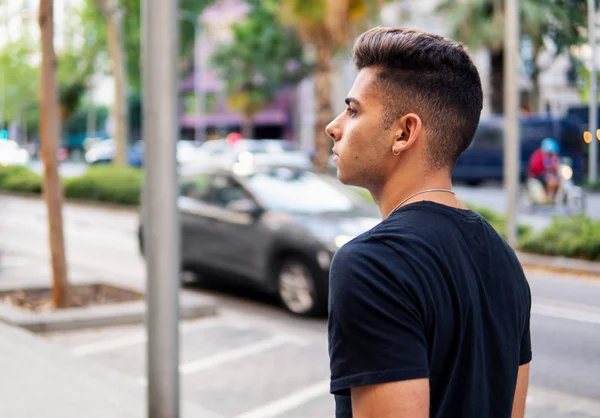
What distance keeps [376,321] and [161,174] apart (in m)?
3.08

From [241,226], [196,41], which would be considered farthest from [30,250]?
[196,41]

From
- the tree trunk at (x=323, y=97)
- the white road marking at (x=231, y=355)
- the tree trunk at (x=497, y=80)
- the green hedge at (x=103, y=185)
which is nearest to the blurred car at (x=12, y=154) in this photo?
the green hedge at (x=103, y=185)

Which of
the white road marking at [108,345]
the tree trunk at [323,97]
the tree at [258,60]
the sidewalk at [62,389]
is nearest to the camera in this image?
the sidewalk at [62,389]

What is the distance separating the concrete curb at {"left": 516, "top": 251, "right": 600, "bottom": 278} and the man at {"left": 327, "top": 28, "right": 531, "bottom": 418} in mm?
9455

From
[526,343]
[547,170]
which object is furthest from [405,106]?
[547,170]

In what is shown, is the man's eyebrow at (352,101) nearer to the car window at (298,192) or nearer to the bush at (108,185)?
the car window at (298,192)

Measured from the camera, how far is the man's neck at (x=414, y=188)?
1.65 metres

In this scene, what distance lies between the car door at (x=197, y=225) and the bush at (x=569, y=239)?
16.1 feet

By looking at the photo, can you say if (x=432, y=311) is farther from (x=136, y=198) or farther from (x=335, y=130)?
(x=136, y=198)

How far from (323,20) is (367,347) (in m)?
17.7

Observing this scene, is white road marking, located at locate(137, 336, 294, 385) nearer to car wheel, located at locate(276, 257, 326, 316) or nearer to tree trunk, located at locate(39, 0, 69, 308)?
car wheel, located at locate(276, 257, 326, 316)

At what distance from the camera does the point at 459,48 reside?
1.69 meters

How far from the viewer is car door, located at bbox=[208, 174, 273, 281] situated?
30.5ft

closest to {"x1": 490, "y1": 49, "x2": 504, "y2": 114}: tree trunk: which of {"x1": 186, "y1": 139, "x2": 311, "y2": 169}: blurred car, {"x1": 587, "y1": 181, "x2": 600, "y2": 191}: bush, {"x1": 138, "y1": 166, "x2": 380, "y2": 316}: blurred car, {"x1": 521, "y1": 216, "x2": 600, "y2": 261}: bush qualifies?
{"x1": 186, "y1": 139, "x2": 311, "y2": 169}: blurred car
